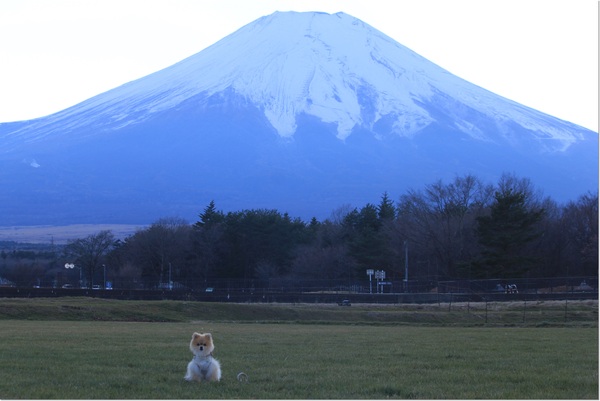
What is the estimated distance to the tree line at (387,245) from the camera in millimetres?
61531

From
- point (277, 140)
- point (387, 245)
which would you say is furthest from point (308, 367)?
point (277, 140)

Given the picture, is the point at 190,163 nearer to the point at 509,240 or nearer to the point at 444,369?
the point at 509,240

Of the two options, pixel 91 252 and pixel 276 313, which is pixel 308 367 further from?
pixel 91 252

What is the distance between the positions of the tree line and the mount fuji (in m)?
80.0

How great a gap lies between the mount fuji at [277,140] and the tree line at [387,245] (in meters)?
80.0

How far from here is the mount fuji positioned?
17450 centimetres

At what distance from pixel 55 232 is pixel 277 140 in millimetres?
47396

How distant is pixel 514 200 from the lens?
61.4 meters

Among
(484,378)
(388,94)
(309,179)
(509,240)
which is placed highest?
(388,94)

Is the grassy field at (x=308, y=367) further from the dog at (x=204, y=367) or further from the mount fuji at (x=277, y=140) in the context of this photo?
the mount fuji at (x=277, y=140)

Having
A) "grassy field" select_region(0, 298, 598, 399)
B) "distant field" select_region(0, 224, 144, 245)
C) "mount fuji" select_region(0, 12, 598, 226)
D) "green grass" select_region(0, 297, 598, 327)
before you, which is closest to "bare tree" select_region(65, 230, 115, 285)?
"green grass" select_region(0, 297, 598, 327)

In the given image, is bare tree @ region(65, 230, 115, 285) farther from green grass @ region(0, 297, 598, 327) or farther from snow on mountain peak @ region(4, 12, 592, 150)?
snow on mountain peak @ region(4, 12, 592, 150)

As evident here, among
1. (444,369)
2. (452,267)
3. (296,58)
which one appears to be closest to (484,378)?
(444,369)

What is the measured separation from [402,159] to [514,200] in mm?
114880
